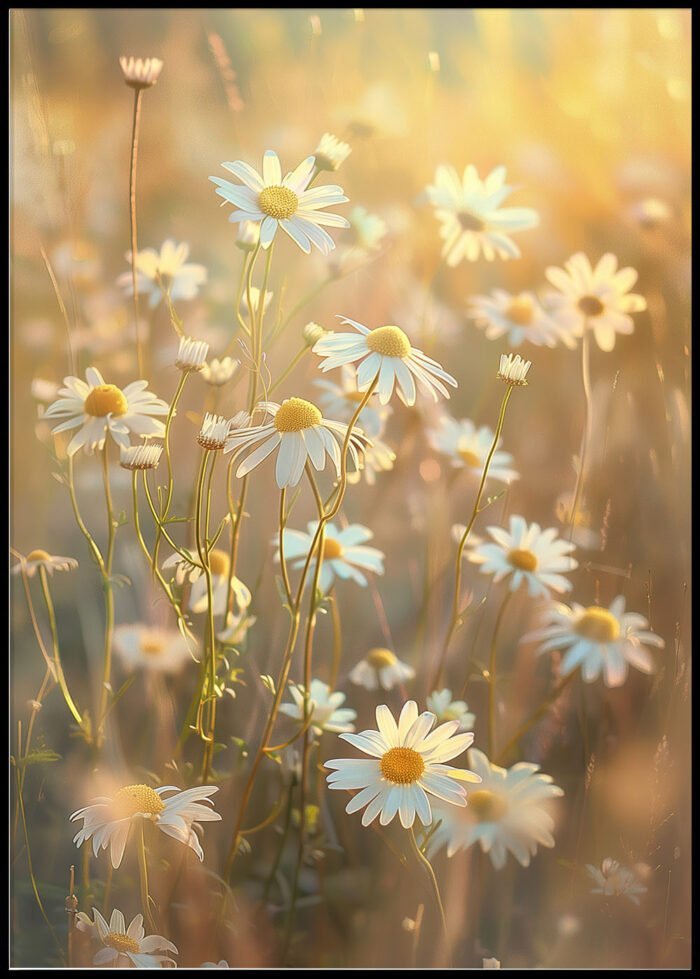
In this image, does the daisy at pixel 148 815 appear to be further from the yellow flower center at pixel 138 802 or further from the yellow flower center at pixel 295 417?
the yellow flower center at pixel 295 417

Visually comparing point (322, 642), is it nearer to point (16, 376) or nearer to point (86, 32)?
point (16, 376)

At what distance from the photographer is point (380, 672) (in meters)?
0.63

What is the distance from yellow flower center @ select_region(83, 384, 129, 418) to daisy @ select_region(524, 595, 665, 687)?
36cm

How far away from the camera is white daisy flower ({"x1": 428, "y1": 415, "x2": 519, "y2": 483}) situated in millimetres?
652

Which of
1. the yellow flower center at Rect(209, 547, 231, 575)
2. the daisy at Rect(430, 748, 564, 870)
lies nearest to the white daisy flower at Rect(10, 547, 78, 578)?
the yellow flower center at Rect(209, 547, 231, 575)

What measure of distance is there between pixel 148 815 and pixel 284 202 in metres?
0.39

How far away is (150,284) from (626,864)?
0.56m

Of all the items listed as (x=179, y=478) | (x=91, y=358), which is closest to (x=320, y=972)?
(x=179, y=478)

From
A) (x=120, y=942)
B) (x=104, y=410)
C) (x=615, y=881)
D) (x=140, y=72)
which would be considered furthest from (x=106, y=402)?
(x=615, y=881)

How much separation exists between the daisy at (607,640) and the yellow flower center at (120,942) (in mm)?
A: 359

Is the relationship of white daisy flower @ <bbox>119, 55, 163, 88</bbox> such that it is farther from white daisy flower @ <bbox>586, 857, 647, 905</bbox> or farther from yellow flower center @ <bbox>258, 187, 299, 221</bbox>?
white daisy flower @ <bbox>586, 857, 647, 905</bbox>

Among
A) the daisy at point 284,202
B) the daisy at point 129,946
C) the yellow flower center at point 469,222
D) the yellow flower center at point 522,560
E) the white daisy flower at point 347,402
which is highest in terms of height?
the yellow flower center at point 469,222

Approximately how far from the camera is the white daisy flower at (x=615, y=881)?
2.02 ft

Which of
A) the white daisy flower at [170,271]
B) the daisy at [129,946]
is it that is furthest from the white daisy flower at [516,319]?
the daisy at [129,946]
